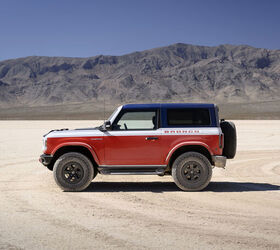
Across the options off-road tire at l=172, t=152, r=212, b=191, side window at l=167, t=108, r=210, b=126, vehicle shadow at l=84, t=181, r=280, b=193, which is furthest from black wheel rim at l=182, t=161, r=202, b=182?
side window at l=167, t=108, r=210, b=126

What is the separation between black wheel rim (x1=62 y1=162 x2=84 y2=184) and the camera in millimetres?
9062

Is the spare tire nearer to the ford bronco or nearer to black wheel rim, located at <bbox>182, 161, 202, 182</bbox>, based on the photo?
the ford bronco

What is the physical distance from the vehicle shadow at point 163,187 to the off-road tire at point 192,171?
1.24ft

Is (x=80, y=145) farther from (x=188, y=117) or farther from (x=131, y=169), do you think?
(x=188, y=117)

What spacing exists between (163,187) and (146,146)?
1.35 meters

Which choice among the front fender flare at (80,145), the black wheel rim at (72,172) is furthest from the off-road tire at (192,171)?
the black wheel rim at (72,172)

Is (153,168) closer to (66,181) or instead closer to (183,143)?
(183,143)

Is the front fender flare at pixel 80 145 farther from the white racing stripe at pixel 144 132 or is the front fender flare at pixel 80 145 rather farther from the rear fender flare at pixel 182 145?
the rear fender flare at pixel 182 145

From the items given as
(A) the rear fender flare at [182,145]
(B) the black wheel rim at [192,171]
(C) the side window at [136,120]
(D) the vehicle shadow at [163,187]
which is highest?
(C) the side window at [136,120]

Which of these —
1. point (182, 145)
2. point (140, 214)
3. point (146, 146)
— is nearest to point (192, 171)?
point (182, 145)

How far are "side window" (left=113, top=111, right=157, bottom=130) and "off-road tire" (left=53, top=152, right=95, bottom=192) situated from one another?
1041 millimetres

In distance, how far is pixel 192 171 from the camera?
9.07 m

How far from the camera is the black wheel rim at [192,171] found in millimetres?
9016

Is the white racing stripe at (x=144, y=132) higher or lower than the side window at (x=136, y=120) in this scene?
lower
